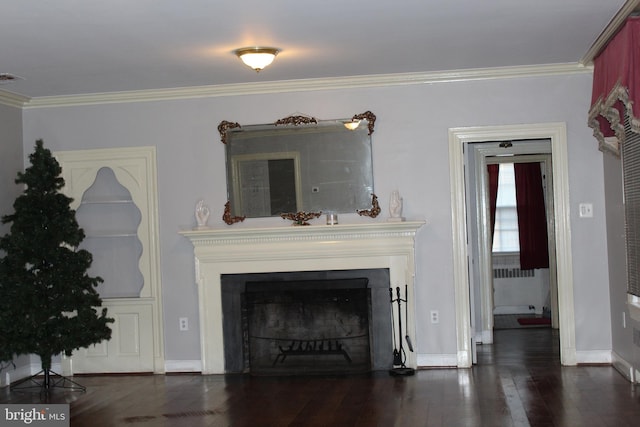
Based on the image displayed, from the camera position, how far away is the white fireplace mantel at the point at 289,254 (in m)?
6.87

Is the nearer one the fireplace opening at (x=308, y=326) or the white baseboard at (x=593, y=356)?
the white baseboard at (x=593, y=356)

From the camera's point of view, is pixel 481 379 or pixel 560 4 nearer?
pixel 560 4

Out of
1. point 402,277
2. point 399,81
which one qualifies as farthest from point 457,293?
point 399,81

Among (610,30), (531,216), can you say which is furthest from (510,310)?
(610,30)

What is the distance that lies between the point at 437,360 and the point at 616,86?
2867 millimetres

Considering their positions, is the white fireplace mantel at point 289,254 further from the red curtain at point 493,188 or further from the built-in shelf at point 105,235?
the red curtain at point 493,188

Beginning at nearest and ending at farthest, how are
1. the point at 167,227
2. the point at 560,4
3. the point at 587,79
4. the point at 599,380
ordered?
the point at 560,4 → the point at 599,380 → the point at 587,79 → the point at 167,227

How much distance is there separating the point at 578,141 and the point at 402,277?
185 cm

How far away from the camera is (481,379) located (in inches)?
252

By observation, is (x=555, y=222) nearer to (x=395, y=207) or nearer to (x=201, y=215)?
(x=395, y=207)

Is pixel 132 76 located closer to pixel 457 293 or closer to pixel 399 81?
pixel 399 81

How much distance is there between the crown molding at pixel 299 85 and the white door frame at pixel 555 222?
0.45 m

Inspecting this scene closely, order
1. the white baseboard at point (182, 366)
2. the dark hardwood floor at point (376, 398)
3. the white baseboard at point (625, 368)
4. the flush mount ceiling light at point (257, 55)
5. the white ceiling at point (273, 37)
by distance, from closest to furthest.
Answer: the white ceiling at point (273, 37) → the dark hardwood floor at point (376, 398) → the flush mount ceiling light at point (257, 55) → the white baseboard at point (625, 368) → the white baseboard at point (182, 366)

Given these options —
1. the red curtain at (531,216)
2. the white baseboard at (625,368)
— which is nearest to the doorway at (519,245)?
the red curtain at (531,216)
